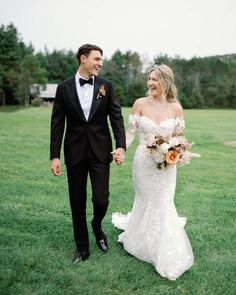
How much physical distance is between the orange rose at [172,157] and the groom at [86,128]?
0.56m

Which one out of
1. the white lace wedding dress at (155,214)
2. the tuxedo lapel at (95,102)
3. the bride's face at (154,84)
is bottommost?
the white lace wedding dress at (155,214)

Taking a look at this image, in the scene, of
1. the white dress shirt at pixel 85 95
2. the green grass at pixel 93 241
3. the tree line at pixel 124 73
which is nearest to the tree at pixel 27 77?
the tree line at pixel 124 73

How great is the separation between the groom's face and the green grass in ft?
7.82

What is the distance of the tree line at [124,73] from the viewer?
66.8 metres

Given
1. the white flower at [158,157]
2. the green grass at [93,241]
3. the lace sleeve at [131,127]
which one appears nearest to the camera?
the green grass at [93,241]

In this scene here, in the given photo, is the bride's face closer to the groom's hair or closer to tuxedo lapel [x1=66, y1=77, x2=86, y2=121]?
the groom's hair

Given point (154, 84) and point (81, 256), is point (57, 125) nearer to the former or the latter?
point (154, 84)

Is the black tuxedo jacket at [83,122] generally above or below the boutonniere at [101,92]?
below

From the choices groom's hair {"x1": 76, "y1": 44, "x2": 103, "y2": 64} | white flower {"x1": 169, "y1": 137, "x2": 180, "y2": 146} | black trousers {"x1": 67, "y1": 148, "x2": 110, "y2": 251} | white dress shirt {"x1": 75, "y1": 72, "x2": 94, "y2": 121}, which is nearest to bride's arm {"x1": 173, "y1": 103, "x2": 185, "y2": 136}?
white flower {"x1": 169, "y1": 137, "x2": 180, "y2": 146}

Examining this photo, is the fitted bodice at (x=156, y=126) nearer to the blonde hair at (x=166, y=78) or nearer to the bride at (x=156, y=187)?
the bride at (x=156, y=187)

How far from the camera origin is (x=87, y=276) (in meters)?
4.98

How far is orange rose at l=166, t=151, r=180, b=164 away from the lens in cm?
510

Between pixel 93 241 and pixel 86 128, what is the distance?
1818 millimetres

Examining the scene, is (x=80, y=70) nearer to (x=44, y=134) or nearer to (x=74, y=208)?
(x=74, y=208)
